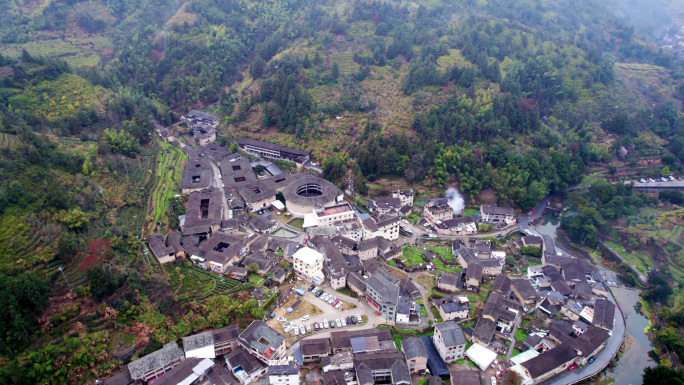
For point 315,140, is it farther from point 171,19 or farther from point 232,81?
point 171,19

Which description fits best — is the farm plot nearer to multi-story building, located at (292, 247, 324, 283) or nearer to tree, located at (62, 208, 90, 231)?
tree, located at (62, 208, 90, 231)

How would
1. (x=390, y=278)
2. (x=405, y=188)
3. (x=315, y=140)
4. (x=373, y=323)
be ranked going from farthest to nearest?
(x=315, y=140)
(x=405, y=188)
(x=390, y=278)
(x=373, y=323)

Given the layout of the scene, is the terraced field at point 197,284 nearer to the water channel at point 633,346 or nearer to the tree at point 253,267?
the tree at point 253,267

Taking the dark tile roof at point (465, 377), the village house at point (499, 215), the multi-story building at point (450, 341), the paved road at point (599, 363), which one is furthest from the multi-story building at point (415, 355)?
the village house at point (499, 215)

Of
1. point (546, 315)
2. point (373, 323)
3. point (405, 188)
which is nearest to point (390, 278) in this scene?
point (373, 323)

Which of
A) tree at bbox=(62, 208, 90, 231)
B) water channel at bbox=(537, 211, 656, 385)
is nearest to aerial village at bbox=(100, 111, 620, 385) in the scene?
water channel at bbox=(537, 211, 656, 385)

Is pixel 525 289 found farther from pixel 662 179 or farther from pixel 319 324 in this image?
pixel 662 179

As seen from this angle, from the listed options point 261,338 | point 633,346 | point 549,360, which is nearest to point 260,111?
point 261,338
